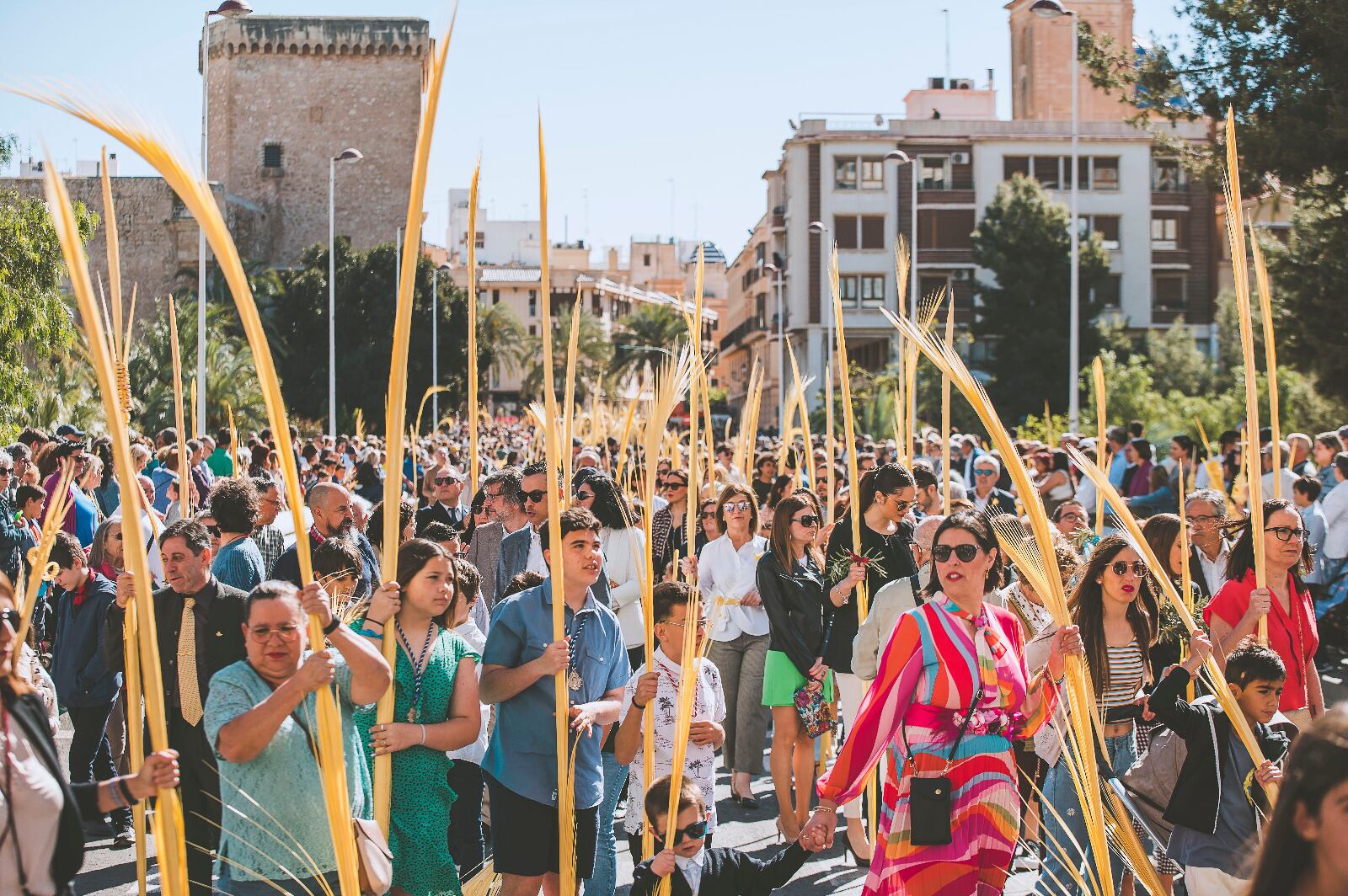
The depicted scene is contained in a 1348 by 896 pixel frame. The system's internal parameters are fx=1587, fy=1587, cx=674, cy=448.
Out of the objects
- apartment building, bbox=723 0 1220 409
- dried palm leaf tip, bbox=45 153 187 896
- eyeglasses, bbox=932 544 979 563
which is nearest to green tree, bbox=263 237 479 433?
apartment building, bbox=723 0 1220 409

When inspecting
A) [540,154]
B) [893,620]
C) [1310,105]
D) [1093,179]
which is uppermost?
[1093,179]

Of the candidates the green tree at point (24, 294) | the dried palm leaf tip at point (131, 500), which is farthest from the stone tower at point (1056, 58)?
the dried palm leaf tip at point (131, 500)

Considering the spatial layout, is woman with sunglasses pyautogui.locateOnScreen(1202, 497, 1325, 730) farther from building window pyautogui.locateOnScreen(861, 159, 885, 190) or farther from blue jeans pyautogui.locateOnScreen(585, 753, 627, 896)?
building window pyautogui.locateOnScreen(861, 159, 885, 190)

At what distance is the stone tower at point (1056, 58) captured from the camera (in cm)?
6034

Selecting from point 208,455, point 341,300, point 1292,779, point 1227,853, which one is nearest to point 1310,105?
point 208,455

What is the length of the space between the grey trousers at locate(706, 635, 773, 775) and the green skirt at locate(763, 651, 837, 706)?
579 millimetres

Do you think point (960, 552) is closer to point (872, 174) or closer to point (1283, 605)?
point (1283, 605)

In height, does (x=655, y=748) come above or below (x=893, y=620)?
below

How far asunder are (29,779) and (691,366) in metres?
2.94

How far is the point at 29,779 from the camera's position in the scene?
312 cm

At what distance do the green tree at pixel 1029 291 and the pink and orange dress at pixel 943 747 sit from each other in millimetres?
44814

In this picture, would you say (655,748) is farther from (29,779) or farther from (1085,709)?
(29,779)

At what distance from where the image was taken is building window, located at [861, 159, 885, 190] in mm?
56094

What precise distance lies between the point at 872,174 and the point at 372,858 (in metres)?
54.0
